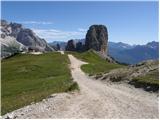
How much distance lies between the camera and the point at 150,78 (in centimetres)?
5175

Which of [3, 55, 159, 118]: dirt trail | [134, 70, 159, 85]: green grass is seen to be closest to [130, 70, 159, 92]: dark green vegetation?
[134, 70, 159, 85]: green grass

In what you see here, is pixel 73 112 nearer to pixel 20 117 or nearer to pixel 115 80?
pixel 20 117

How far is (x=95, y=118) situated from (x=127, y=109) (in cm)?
474

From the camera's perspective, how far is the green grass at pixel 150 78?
159ft

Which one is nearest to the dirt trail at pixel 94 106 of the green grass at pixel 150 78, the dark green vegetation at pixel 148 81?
the dark green vegetation at pixel 148 81

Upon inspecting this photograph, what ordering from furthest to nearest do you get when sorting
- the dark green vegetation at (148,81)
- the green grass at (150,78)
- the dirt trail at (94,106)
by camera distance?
the green grass at (150,78), the dark green vegetation at (148,81), the dirt trail at (94,106)

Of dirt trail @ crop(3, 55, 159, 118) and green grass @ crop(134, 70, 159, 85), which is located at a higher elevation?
green grass @ crop(134, 70, 159, 85)

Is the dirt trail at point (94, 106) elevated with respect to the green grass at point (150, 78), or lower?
lower

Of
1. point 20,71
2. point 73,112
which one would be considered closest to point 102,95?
point 73,112

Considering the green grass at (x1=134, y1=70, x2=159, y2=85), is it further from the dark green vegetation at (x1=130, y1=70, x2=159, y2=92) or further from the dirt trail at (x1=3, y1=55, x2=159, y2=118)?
the dirt trail at (x1=3, y1=55, x2=159, y2=118)

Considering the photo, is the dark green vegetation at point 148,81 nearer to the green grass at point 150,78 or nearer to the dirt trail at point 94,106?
the green grass at point 150,78

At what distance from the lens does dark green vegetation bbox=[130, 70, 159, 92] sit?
46.1m

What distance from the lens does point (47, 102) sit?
3562cm

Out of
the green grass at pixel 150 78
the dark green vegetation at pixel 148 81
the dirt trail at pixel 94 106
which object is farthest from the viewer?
the green grass at pixel 150 78
